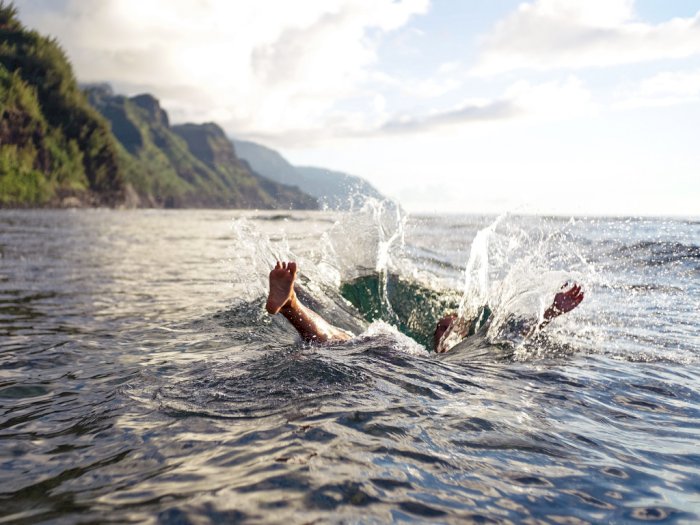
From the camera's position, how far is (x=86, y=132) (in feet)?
305

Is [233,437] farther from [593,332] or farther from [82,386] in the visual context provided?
[593,332]

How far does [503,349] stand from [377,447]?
3082 mm

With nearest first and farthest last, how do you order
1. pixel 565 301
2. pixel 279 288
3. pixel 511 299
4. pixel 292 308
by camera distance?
pixel 279 288 → pixel 292 308 → pixel 565 301 → pixel 511 299

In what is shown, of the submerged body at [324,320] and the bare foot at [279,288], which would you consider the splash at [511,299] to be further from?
the bare foot at [279,288]

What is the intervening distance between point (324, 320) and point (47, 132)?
97.1 m

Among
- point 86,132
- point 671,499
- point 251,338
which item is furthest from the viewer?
point 86,132

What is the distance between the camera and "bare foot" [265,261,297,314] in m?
4.83

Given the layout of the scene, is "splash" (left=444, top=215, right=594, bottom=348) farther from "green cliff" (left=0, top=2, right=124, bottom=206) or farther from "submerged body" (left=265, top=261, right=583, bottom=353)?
"green cliff" (left=0, top=2, right=124, bottom=206)

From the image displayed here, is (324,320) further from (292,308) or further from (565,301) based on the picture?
(565,301)

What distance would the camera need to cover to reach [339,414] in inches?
132

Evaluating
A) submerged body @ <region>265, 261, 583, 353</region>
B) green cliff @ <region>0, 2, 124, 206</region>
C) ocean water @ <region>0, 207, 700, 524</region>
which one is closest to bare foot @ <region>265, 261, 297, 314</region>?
submerged body @ <region>265, 261, 583, 353</region>

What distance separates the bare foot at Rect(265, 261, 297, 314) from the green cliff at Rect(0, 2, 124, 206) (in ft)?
245

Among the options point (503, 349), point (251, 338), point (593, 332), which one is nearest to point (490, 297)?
point (593, 332)

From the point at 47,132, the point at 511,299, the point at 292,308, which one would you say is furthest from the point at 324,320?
the point at 47,132
